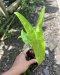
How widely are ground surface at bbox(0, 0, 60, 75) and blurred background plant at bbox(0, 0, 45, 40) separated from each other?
0.66 feet

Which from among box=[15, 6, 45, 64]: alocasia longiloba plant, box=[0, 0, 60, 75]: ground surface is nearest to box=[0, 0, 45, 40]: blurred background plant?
box=[0, 0, 60, 75]: ground surface

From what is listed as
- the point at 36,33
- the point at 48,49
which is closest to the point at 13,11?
the point at 48,49

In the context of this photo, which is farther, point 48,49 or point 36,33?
point 48,49

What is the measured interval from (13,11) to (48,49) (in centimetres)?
158

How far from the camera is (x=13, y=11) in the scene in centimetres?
474

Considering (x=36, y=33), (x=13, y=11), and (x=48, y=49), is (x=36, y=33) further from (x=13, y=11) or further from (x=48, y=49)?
(x=13, y=11)

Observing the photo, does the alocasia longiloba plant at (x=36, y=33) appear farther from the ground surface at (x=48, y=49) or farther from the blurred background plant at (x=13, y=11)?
the blurred background plant at (x=13, y=11)

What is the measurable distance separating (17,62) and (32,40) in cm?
60

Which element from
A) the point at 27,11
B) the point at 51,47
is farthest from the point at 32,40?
the point at 27,11

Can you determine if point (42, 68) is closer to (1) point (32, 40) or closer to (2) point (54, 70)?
(2) point (54, 70)

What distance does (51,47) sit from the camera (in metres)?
3.47

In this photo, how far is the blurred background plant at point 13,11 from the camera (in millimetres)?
4150

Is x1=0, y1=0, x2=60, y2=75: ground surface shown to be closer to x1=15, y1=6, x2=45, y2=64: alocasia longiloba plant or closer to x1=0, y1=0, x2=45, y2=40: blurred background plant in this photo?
x1=0, y1=0, x2=45, y2=40: blurred background plant

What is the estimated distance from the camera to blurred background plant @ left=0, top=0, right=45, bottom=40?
13.6 ft
